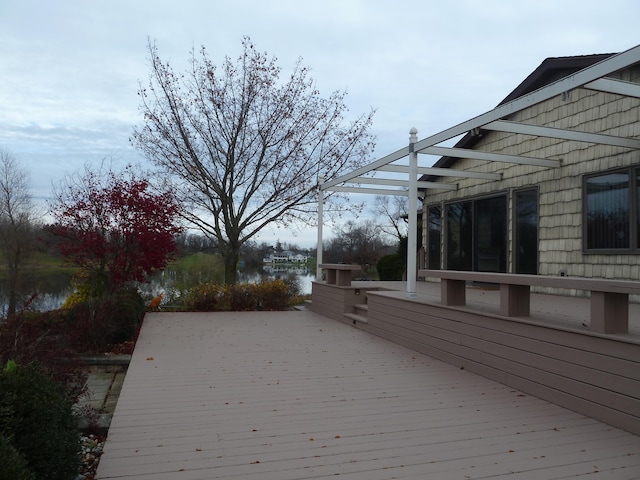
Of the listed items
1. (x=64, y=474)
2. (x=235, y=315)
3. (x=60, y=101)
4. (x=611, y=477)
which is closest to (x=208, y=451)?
(x=64, y=474)

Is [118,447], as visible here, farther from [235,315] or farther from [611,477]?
[235,315]

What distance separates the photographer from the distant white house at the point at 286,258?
2073cm

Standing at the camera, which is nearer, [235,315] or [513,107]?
[513,107]

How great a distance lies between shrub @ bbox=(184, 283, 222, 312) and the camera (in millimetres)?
10898

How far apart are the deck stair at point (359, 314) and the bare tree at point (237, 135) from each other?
225 inches

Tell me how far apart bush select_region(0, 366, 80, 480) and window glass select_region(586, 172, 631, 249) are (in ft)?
23.8

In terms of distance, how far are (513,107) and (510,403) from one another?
2.70 m

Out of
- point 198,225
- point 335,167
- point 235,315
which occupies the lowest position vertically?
point 235,315

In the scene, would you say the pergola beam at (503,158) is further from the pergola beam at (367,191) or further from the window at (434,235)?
the window at (434,235)

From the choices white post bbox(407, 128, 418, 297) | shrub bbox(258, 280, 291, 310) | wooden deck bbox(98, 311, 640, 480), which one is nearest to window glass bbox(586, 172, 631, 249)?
white post bbox(407, 128, 418, 297)

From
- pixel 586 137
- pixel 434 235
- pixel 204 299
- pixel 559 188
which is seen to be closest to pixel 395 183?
pixel 434 235

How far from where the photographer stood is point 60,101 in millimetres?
10453

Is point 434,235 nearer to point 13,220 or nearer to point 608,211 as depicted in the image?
point 608,211

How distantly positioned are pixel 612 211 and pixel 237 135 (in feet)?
29.7
